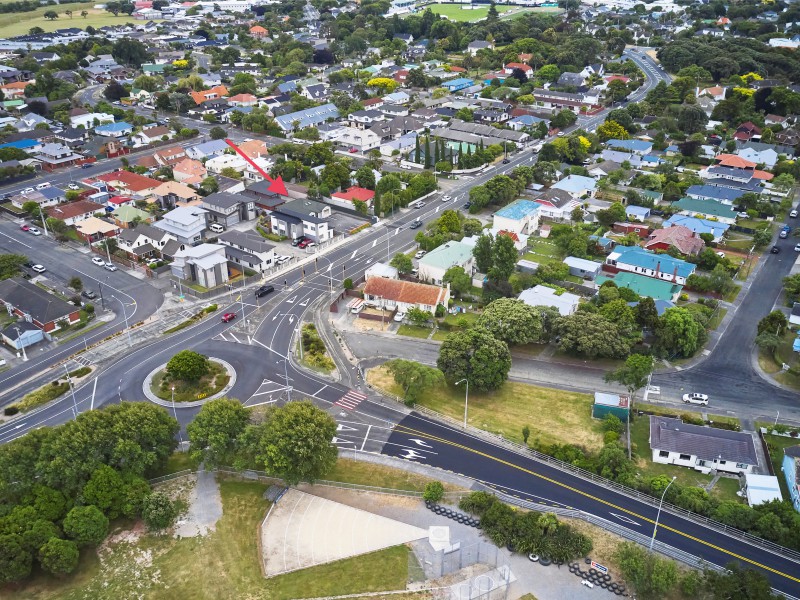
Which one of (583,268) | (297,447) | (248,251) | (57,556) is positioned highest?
(297,447)

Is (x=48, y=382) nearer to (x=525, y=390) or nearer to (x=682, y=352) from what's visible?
(x=525, y=390)

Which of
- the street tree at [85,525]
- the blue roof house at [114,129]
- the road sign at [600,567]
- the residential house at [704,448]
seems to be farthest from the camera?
the blue roof house at [114,129]

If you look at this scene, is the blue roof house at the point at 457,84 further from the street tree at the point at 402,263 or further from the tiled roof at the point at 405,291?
the tiled roof at the point at 405,291

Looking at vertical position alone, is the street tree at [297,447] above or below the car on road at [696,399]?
above

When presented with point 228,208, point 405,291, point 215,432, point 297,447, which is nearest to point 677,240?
point 405,291

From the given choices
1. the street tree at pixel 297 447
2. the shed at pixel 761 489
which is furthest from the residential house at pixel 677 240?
the street tree at pixel 297 447

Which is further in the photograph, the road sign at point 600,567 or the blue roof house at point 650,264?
the blue roof house at point 650,264

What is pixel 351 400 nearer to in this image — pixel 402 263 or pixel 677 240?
pixel 402 263
